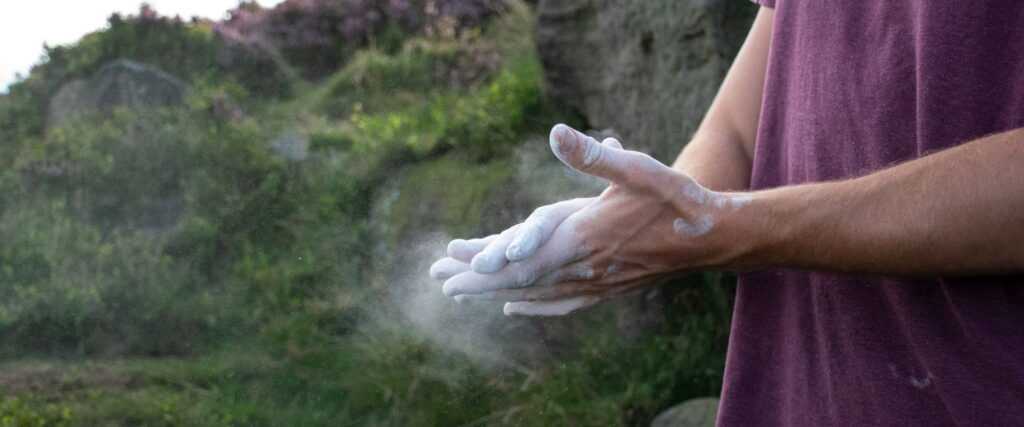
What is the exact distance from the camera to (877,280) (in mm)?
1164

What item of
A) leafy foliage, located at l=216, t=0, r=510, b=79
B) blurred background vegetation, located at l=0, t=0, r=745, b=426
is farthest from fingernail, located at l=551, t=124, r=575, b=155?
leafy foliage, located at l=216, t=0, r=510, b=79

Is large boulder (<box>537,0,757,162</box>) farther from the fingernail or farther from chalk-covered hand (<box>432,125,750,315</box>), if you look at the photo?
the fingernail

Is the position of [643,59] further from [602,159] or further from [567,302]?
[602,159]

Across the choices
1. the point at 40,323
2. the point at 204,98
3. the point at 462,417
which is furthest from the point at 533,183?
the point at 40,323

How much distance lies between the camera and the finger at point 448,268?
4.09ft

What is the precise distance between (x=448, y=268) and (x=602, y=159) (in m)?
0.35

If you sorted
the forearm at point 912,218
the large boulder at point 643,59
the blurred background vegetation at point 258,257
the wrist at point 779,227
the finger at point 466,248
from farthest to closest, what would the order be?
the large boulder at point 643,59, the blurred background vegetation at point 258,257, the finger at point 466,248, the wrist at point 779,227, the forearm at point 912,218

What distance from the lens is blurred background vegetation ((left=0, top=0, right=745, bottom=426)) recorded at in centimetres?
305

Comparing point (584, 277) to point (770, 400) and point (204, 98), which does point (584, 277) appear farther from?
point (204, 98)

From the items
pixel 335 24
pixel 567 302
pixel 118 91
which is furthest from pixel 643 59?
pixel 567 302

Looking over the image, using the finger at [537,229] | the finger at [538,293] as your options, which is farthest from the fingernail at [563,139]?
the finger at [538,293]

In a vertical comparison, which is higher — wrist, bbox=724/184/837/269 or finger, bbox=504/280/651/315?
wrist, bbox=724/184/837/269

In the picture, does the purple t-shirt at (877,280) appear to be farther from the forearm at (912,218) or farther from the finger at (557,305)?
the finger at (557,305)

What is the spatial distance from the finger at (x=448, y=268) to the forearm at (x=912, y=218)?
0.42 metres
